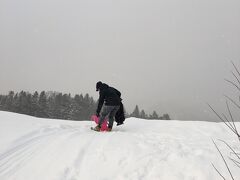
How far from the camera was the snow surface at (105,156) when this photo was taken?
19.8 feet

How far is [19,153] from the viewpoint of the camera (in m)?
7.21

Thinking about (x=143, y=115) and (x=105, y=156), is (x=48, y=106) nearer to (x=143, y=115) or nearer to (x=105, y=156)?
(x=143, y=115)

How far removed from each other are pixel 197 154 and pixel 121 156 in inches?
68.4

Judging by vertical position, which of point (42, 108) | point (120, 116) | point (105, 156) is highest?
point (42, 108)

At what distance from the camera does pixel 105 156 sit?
6.98m

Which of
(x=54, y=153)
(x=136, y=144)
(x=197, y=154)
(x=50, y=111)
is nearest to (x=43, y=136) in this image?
(x=54, y=153)

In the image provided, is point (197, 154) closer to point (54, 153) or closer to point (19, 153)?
point (54, 153)

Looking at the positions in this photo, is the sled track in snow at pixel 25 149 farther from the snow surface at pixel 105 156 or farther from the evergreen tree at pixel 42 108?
the evergreen tree at pixel 42 108

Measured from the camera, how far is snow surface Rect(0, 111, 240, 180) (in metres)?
6.03

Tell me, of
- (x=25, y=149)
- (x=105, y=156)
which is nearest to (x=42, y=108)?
(x=25, y=149)

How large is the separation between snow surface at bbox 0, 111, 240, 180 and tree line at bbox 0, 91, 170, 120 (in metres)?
69.5

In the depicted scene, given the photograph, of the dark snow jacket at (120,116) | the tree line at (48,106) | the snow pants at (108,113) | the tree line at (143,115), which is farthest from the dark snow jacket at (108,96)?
the tree line at (143,115)

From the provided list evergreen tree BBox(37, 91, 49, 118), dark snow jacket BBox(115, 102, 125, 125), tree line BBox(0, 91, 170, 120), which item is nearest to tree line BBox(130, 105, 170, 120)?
tree line BBox(0, 91, 170, 120)

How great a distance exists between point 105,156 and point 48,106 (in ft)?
262
